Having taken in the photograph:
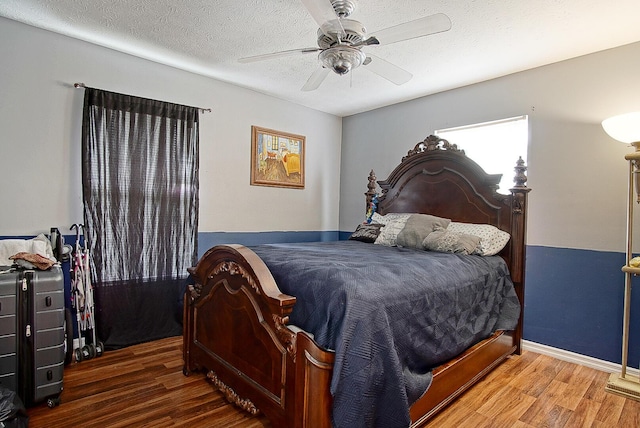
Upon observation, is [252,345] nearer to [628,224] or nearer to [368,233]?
[368,233]

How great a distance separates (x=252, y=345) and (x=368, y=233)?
1.87 meters

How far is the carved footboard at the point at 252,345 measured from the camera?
1.50m

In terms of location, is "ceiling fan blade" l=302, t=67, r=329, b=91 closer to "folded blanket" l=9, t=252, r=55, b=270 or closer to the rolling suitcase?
"folded blanket" l=9, t=252, r=55, b=270

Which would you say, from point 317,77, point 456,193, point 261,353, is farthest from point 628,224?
point 261,353

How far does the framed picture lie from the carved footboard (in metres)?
1.82

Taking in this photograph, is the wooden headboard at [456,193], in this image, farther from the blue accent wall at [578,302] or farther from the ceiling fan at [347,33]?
the ceiling fan at [347,33]

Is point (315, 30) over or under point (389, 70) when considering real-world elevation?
over

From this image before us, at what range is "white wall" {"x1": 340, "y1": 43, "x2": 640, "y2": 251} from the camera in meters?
2.65

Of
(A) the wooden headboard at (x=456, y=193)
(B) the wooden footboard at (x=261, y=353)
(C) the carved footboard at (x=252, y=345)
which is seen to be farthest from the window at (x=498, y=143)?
(C) the carved footboard at (x=252, y=345)

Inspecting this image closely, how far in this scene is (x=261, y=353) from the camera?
5.86ft

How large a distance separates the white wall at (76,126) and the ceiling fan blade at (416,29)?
7.13 ft

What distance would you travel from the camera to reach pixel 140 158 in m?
3.03

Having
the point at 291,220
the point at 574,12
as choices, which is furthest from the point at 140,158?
the point at 574,12

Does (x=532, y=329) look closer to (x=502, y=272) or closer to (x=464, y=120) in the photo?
(x=502, y=272)
